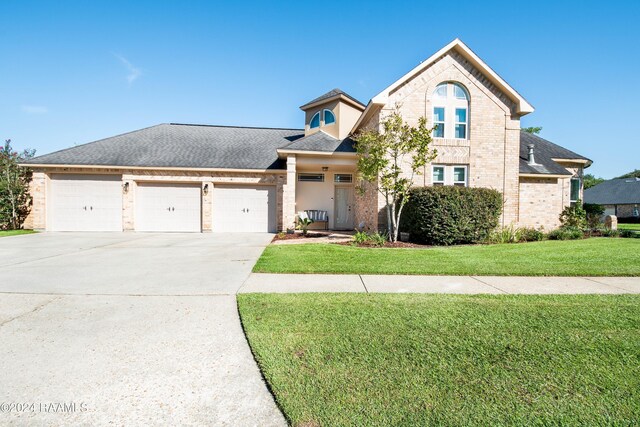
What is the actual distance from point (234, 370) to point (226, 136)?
734 inches

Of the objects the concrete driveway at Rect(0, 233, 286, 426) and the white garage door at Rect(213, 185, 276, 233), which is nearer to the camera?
the concrete driveway at Rect(0, 233, 286, 426)

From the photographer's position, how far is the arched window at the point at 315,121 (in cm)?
1794

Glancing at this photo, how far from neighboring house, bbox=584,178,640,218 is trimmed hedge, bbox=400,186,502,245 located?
4648cm

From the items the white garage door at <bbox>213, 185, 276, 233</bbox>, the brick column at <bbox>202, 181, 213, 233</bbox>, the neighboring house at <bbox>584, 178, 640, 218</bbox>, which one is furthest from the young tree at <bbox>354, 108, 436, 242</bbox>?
the neighboring house at <bbox>584, 178, 640, 218</bbox>

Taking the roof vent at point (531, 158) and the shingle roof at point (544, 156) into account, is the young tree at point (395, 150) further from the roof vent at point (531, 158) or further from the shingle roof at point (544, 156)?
the roof vent at point (531, 158)

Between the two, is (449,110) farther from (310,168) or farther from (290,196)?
(290,196)

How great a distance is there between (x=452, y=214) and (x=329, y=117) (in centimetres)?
916

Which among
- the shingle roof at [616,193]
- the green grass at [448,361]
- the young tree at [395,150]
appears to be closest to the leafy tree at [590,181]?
the shingle roof at [616,193]

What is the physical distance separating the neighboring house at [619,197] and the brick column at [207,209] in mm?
53614

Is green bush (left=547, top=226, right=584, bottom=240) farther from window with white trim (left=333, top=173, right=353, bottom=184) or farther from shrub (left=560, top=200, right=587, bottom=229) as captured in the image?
window with white trim (left=333, top=173, right=353, bottom=184)

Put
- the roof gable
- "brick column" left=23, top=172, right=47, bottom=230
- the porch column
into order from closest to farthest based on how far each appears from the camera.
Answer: the roof gable < the porch column < "brick column" left=23, top=172, right=47, bottom=230

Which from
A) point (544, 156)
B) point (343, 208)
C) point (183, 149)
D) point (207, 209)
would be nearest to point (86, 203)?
point (183, 149)

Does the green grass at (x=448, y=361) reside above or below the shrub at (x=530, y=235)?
below

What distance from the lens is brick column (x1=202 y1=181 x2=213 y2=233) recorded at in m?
15.8
